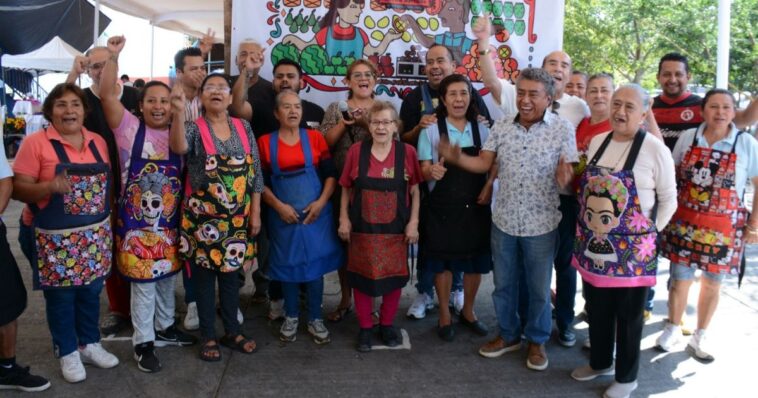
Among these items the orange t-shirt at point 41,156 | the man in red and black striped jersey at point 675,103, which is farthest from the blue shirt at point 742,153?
the orange t-shirt at point 41,156

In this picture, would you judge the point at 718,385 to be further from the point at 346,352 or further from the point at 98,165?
the point at 98,165

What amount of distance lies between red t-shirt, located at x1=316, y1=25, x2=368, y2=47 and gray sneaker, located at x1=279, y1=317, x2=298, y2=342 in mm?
2285

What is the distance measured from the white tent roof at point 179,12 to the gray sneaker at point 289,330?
6.34 m

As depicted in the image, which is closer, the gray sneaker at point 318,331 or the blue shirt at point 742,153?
the blue shirt at point 742,153

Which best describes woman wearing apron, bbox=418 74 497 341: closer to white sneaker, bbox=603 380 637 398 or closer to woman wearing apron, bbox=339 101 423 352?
woman wearing apron, bbox=339 101 423 352

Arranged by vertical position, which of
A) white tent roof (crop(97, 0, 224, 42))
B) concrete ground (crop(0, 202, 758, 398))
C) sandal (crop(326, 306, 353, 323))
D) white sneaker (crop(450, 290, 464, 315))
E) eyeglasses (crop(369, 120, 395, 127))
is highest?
white tent roof (crop(97, 0, 224, 42))

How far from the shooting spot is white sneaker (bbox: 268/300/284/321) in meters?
4.10

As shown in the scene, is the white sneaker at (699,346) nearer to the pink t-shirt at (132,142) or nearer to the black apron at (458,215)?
the black apron at (458,215)

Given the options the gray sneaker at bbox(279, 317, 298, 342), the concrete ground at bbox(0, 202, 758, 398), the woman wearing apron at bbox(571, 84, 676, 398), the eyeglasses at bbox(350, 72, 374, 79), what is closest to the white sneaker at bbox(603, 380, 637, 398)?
the woman wearing apron at bbox(571, 84, 676, 398)

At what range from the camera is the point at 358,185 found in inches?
138

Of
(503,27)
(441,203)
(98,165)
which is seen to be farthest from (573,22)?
(98,165)

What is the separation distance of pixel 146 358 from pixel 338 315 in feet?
4.44

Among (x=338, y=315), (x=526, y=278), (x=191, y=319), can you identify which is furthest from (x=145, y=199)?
(x=526, y=278)

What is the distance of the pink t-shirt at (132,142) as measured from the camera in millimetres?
3232
